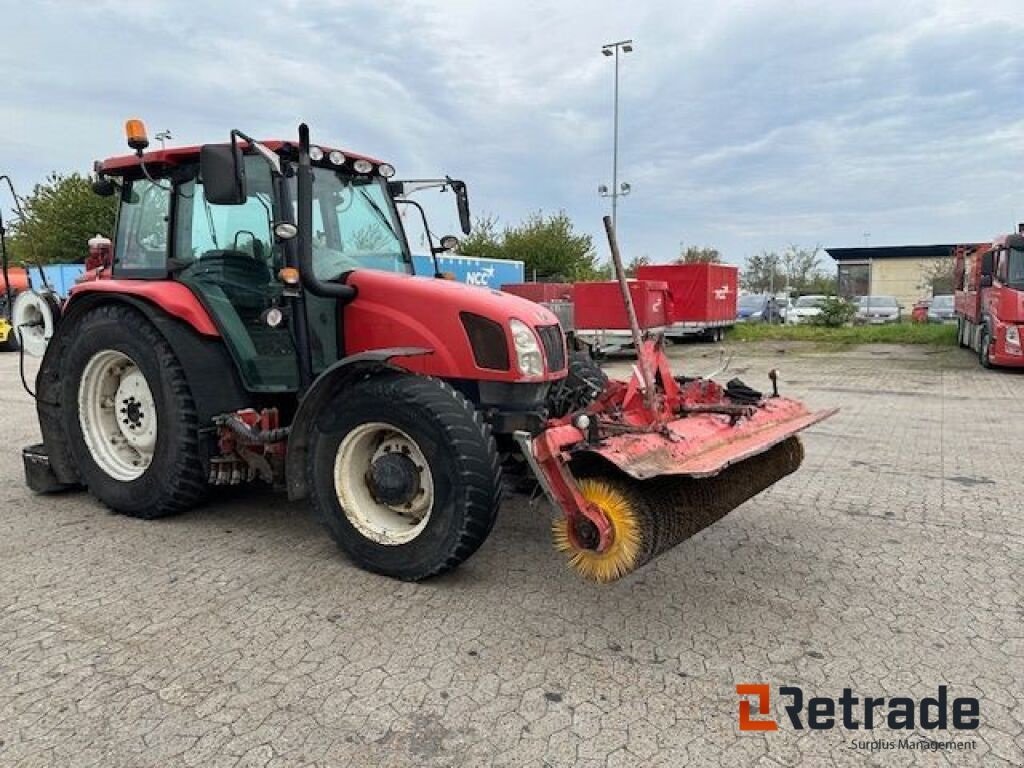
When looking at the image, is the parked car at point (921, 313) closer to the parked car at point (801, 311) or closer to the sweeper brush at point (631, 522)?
the parked car at point (801, 311)

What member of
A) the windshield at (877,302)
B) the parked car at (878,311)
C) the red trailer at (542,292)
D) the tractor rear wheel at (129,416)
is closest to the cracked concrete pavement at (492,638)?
the tractor rear wheel at (129,416)

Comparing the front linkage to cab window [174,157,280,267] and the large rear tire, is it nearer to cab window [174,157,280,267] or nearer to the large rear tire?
cab window [174,157,280,267]

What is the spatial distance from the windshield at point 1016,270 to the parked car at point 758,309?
49.2 feet

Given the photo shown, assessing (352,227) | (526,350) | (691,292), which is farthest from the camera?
(691,292)

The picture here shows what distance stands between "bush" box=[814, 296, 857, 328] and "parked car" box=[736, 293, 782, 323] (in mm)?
5381

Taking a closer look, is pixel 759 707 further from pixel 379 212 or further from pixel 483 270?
pixel 483 270

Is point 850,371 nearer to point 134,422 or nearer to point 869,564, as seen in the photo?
point 869,564

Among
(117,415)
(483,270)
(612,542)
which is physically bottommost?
(612,542)

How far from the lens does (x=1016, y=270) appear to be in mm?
13633

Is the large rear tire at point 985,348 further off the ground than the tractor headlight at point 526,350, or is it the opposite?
the tractor headlight at point 526,350

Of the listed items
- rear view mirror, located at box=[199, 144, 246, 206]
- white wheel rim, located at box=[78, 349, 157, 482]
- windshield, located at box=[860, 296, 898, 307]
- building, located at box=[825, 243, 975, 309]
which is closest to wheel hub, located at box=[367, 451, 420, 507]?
rear view mirror, located at box=[199, 144, 246, 206]

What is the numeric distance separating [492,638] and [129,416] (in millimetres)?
3051

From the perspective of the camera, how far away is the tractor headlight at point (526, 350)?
3908 mm

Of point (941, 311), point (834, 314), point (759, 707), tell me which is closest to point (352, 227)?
point (759, 707)
